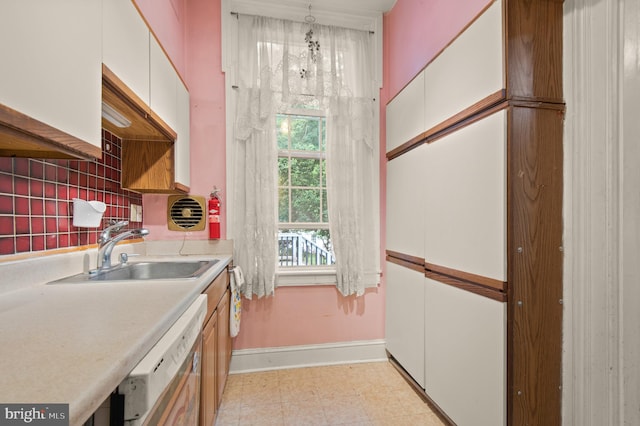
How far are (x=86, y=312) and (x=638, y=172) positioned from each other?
1.81m

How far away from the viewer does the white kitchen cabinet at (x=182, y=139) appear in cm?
190

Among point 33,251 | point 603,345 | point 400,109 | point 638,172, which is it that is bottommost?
point 603,345

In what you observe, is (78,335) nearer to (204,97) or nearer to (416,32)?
(204,97)

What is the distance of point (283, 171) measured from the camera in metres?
2.44

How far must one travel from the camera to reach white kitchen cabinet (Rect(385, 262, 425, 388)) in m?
1.84

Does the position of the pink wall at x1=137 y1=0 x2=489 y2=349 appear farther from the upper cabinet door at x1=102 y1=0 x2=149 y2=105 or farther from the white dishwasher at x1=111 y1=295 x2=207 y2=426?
the white dishwasher at x1=111 y1=295 x2=207 y2=426

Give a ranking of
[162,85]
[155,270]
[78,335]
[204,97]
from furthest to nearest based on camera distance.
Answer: [204,97] < [155,270] < [162,85] < [78,335]

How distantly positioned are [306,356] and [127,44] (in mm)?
2345

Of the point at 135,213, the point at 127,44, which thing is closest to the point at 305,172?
→ the point at 135,213

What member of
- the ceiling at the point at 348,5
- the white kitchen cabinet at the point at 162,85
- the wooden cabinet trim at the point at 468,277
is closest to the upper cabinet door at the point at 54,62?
the white kitchen cabinet at the point at 162,85

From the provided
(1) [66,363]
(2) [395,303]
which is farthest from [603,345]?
(1) [66,363]

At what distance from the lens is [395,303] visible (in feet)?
7.32

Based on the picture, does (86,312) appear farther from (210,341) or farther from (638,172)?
(638,172)

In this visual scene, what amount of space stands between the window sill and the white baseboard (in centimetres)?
53
